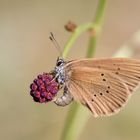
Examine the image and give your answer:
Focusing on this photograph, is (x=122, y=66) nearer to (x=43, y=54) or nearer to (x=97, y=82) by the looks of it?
(x=97, y=82)

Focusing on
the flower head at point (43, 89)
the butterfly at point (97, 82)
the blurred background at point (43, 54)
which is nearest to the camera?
the flower head at point (43, 89)

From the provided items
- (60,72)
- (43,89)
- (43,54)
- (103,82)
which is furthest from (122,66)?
(43,54)

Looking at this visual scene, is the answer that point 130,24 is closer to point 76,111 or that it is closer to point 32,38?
point 32,38

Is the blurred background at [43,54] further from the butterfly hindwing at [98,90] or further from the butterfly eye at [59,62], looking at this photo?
the butterfly eye at [59,62]

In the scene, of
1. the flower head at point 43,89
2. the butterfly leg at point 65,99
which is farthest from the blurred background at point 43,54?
the flower head at point 43,89

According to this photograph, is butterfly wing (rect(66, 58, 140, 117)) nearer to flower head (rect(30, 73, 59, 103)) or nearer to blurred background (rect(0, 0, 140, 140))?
flower head (rect(30, 73, 59, 103))

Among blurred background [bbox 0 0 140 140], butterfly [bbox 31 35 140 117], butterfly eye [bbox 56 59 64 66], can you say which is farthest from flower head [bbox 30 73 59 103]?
blurred background [bbox 0 0 140 140]

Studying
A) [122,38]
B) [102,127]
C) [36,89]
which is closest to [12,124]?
[102,127]
